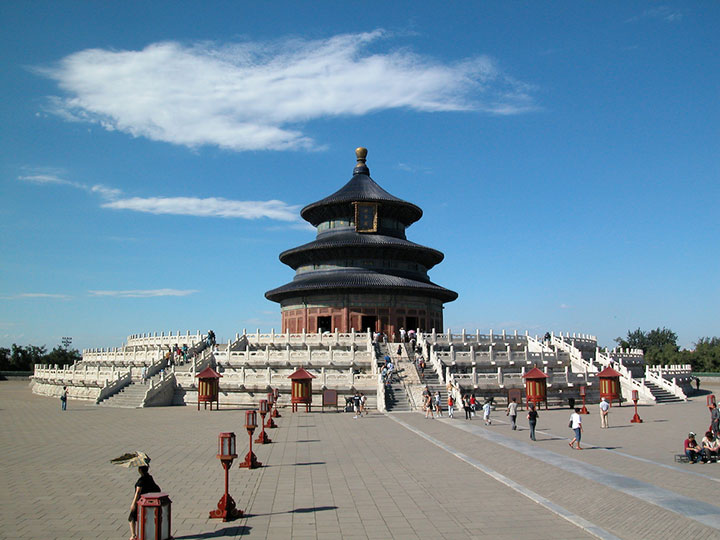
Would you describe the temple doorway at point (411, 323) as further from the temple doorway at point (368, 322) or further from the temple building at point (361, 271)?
the temple doorway at point (368, 322)

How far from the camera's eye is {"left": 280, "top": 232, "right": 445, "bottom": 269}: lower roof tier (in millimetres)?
53938

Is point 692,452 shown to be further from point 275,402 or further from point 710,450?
point 275,402

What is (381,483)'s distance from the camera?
49.0 feet

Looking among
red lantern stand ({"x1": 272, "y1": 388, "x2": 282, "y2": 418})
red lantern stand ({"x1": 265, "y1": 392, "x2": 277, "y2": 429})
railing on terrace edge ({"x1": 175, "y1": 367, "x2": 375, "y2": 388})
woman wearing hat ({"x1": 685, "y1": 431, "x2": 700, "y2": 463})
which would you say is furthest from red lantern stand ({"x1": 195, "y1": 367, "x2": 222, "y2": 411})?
woman wearing hat ({"x1": 685, "y1": 431, "x2": 700, "y2": 463})

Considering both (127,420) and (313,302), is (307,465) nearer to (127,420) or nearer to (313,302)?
(127,420)

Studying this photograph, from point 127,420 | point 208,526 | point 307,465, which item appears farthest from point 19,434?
point 208,526

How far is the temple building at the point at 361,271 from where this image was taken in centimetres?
5175

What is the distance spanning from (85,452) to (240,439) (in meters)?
5.39

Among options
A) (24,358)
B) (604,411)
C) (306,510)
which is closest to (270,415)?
(604,411)

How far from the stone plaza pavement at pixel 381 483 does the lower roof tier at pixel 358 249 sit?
28.3 meters

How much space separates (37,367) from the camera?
194 feet

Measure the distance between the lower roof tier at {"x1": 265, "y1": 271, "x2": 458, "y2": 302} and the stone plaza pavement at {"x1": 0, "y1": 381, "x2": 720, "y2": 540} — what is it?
2414 centimetres

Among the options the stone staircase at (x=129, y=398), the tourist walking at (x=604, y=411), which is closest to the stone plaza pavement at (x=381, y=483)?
the tourist walking at (x=604, y=411)

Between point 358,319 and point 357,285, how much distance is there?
3.13 meters
